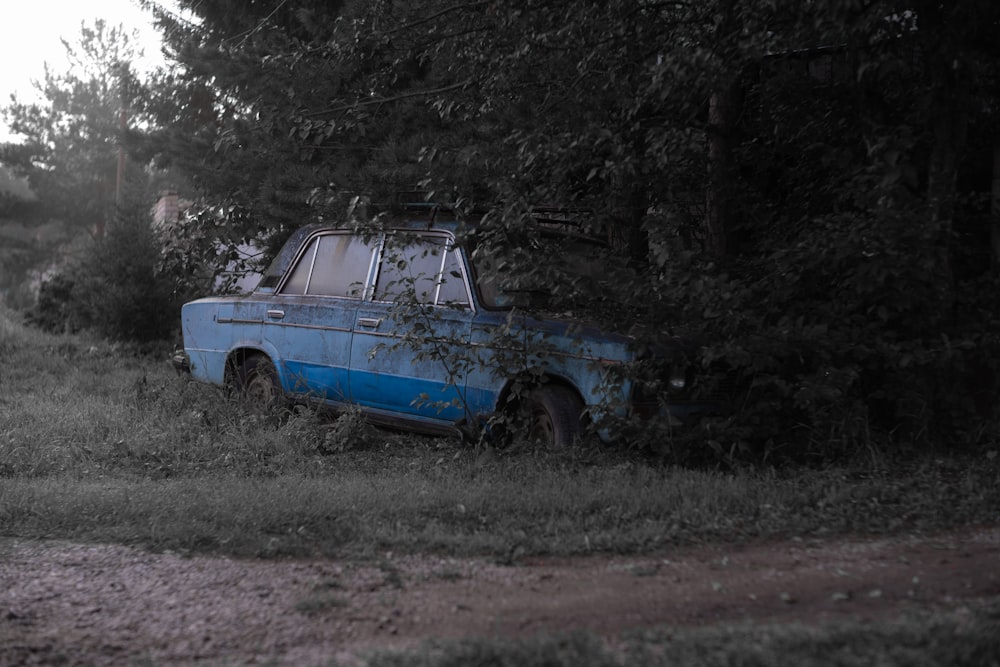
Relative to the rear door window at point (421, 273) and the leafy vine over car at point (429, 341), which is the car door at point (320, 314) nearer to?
the leafy vine over car at point (429, 341)

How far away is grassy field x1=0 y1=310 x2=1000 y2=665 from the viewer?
3.28 meters

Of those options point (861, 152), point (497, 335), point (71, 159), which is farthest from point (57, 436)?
point (71, 159)

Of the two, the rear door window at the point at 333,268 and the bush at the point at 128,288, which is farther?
the bush at the point at 128,288

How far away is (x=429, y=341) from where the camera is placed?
6766 mm

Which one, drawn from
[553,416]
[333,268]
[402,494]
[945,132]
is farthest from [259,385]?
[945,132]

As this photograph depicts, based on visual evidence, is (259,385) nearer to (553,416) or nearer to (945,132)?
(553,416)

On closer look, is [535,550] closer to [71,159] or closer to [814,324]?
[814,324]

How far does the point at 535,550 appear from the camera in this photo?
178 inches

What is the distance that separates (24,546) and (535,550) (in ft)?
8.61

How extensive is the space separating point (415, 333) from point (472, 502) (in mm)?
1879

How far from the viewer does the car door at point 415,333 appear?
22.5ft

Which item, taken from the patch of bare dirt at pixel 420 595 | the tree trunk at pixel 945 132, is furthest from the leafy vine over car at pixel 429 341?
the patch of bare dirt at pixel 420 595

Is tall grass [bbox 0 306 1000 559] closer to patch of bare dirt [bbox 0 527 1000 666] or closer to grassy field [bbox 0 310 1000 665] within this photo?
grassy field [bbox 0 310 1000 665]

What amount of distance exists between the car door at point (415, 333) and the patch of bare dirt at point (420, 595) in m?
2.51
